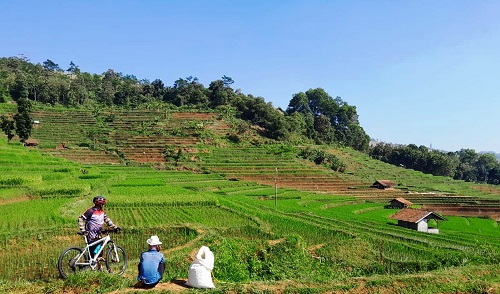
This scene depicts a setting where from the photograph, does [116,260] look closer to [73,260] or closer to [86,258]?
[86,258]

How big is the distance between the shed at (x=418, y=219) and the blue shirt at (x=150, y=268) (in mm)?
23423

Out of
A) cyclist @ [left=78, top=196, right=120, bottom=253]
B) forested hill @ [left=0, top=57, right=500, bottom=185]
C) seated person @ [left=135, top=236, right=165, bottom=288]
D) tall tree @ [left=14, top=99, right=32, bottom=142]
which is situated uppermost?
forested hill @ [left=0, top=57, right=500, bottom=185]

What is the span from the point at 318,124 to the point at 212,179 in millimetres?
57077

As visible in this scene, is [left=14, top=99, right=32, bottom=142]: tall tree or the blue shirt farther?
[left=14, top=99, right=32, bottom=142]: tall tree

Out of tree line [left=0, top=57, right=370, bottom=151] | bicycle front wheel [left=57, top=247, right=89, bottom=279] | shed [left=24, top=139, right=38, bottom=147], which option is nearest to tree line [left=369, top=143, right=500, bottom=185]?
tree line [left=0, top=57, right=370, bottom=151]

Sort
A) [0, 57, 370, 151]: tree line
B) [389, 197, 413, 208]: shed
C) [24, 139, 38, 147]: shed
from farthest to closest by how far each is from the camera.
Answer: [0, 57, 370, 151]: tree line → [24, 139, 38, 147]: shed → [389, 197, 413, 208]: shed

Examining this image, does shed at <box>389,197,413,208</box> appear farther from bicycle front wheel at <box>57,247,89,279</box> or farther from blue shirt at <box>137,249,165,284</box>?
Answer: bicycle front wheel at <box>57,247,89,279</box>

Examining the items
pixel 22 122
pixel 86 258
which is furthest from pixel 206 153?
pixel 86 258

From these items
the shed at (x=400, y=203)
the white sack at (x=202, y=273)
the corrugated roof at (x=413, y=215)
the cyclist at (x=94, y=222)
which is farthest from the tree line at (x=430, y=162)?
the cyclist at (x=94, y=222)

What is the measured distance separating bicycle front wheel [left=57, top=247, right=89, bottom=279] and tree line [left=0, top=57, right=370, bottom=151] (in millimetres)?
69187

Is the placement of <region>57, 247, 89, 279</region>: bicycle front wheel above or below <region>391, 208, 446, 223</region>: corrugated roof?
above

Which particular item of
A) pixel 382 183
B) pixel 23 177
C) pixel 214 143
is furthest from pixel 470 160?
pixel 23 177

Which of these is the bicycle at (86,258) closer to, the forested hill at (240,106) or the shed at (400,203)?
the shed at (400,203)

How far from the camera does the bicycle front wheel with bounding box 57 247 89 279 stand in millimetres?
7588
